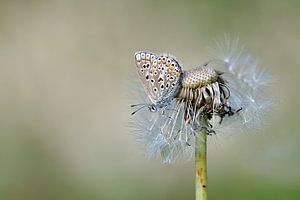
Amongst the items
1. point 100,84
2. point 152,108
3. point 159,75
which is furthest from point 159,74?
point 100,84

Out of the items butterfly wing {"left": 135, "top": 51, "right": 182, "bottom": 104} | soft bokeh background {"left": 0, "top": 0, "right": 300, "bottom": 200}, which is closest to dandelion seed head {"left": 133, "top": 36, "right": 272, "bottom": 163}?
butterfly wing {"left": 135, "top": 51, "right": 182, "bottom": 104}

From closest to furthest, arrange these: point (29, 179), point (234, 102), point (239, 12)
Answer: point (234, 102) → point (29, 179) → point (239, 12)

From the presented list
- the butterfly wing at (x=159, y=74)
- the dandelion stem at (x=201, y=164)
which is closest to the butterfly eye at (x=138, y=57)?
the butterfly wing at (x=159, y=74)

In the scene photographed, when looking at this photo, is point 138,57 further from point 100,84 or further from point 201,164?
point 100,84

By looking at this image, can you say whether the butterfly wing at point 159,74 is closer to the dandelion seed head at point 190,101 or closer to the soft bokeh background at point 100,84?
the dandelion seed head at point 190,101

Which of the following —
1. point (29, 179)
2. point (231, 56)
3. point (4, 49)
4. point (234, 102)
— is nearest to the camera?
point (234, 102)

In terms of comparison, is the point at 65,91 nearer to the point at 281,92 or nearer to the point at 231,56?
the point at 281,92

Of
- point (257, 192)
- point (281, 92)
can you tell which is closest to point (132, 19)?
point (281, 92)
